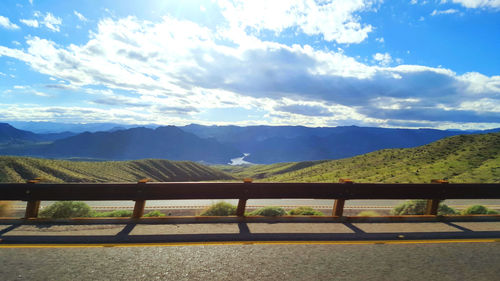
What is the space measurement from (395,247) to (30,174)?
3298 inches

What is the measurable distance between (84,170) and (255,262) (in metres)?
94.1

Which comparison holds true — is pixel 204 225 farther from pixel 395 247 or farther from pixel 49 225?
pixel 395 247

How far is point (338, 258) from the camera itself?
182 inches

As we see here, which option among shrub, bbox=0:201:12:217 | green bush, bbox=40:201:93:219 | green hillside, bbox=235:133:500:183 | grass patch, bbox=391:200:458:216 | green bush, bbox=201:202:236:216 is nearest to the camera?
green bush, bbox=40:201:93:219

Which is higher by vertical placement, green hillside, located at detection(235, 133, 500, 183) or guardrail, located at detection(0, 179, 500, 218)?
green hillside, located at detection(235, 133, 500, 183)

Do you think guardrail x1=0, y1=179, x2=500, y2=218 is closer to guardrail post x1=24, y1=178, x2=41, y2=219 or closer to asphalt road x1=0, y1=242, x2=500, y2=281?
guardrail post x1=24, y1=178, x2=41, y2=219

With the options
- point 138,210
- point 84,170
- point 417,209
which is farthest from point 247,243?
point 84,170

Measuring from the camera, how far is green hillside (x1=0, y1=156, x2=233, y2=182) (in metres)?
66.0

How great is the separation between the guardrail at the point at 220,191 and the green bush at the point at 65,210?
0.52 metres

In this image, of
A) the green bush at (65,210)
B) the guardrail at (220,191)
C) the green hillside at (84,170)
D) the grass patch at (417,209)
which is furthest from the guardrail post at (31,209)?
the green hillside at (84,170)

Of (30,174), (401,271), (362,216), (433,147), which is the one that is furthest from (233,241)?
(30,174)

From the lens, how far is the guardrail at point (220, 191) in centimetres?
668

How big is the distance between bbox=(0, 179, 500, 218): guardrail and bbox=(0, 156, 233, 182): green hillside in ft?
114

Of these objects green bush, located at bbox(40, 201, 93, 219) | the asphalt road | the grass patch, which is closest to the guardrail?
green bush, located at bbox(40, 201, 93, 219)
